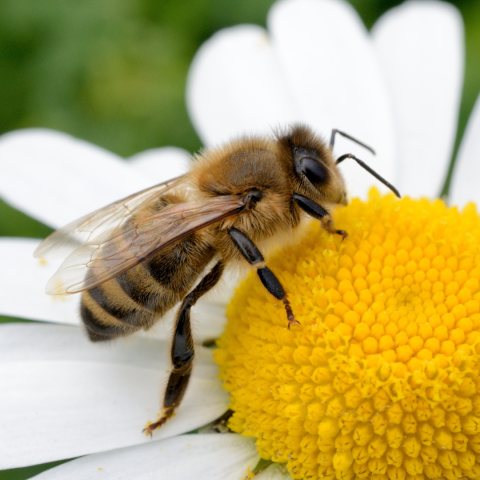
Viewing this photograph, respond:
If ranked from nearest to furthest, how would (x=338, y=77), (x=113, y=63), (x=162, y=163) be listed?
1. (x=338, y=77)
2. (x=162, y=163)
3. (x=113, y=63)

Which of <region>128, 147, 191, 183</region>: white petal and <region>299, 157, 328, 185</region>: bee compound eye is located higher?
<region>128, 147, 191, 183</region>: white petal

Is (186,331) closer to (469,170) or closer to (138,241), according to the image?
(138,241)

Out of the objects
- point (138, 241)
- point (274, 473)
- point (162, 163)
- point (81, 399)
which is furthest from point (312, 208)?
point (162, 163)

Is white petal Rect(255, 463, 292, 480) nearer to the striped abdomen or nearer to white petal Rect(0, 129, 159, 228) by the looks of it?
the striped abdomen

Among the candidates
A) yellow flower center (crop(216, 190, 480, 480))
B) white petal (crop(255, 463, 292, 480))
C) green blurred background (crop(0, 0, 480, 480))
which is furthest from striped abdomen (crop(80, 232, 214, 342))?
green blurred background (crop(0, 0, 480, 480))

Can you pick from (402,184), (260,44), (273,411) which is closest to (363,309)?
(273,411)

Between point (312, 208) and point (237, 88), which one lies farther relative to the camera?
point (237, 88)

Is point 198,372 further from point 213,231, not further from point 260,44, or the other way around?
point 260,44
